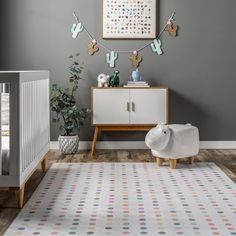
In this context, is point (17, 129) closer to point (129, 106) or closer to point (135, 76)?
point (129, 106)

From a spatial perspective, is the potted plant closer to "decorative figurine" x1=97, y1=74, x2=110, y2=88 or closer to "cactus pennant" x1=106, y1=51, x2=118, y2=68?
"decorative figurine" x1=97, y1=74, x2=110, y2=88

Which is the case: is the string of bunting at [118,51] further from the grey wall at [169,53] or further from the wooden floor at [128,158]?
the wooden floor at [128,158]

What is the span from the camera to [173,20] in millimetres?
5016

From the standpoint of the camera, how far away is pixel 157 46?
5.04m

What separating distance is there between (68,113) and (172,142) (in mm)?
1165

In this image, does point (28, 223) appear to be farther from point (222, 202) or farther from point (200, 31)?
point (200, 31)

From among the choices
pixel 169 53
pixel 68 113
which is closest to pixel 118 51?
pixel 169 53

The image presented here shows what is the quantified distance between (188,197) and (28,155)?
102cm

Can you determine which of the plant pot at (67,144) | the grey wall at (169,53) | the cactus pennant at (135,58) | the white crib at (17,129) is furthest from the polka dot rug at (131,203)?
the cactus pennant at (135,58)

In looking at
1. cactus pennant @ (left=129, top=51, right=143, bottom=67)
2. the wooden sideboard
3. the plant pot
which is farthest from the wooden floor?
cactus pennant @ (left=129, top=51, right=143, bottom=67)

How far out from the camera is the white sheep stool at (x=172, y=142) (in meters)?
3.98

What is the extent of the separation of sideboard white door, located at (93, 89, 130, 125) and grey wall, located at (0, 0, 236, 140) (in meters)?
0.37

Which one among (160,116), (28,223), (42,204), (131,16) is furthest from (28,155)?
(131,16)

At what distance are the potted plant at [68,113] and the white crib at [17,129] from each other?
4.45 ft
